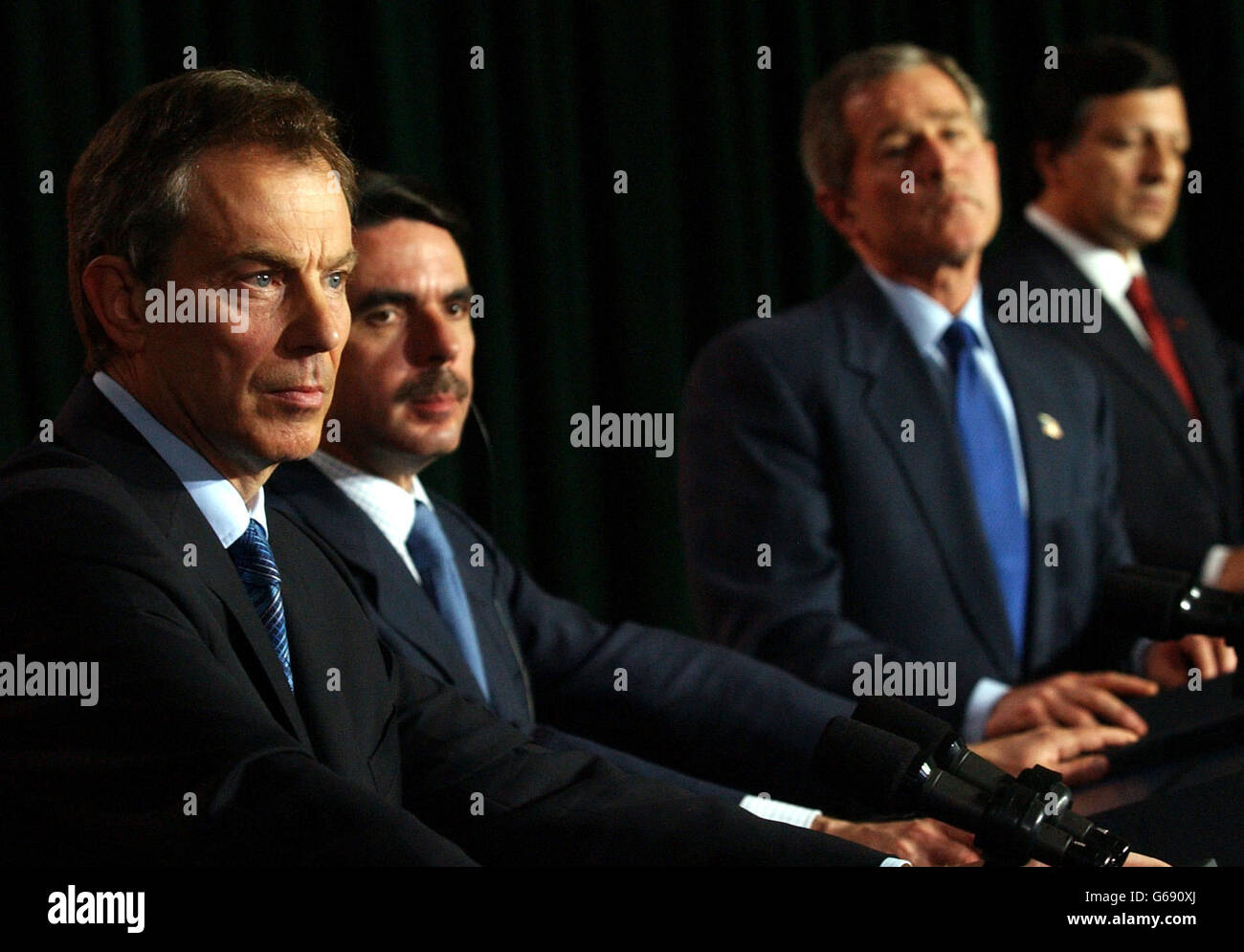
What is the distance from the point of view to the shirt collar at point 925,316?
212 centimetres

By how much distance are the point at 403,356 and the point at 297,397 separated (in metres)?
0.52

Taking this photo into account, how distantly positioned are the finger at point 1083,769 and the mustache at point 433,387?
2.25ft

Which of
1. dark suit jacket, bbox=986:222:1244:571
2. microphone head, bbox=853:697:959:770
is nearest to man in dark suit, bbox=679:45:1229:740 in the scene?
dark suit jacket, bbox=986:222:1244:571

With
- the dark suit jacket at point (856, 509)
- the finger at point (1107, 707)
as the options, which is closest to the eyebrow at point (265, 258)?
the finger at point (1107, 707)

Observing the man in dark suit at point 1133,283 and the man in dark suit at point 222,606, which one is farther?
the man in dark suit at point 1133,283

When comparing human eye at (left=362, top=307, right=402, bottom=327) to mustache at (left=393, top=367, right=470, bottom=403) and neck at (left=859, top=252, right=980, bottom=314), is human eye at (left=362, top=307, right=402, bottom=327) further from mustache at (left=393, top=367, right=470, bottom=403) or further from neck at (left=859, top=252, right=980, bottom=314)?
neck at (left=859, top=252, right=980, bottom=314)

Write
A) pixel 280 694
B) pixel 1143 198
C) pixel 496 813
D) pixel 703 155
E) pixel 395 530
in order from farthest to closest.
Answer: pixel 703 155, pixel 1143 198, pixel 395 530, pixel 496 813, pixel 280 694

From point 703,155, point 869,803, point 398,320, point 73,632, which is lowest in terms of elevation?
point 869,803

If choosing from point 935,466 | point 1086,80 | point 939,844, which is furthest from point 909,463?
point 1086,80

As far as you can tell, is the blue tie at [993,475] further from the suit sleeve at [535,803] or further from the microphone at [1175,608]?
the suit sleeve at [535,803]

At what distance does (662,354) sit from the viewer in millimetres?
2871
